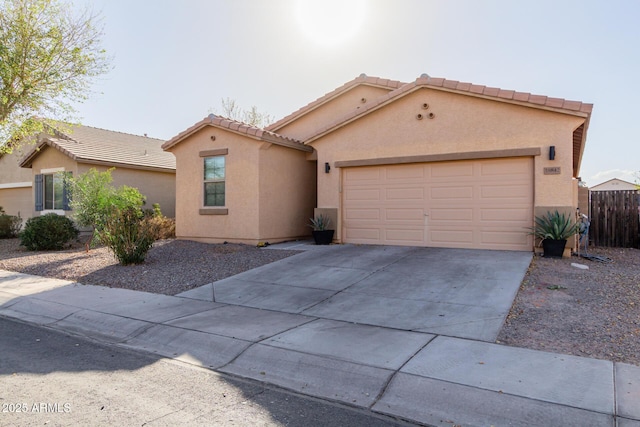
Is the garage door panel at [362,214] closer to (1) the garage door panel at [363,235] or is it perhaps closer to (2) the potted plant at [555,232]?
(1) the garage door panel at [363,235]

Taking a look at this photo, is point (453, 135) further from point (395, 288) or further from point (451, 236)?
point (395, 288)

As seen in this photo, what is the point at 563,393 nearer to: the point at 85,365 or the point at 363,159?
the point at 85,365

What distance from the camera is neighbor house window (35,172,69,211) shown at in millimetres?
18906

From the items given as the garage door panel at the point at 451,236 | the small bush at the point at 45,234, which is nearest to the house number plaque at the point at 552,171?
the garage door panel at the point at 451,236

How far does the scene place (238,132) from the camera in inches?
525

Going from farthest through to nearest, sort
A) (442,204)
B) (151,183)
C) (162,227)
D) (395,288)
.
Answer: (151,183) → (162,227) → (442,204) → (395,288)

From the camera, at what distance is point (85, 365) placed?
16.1 ft

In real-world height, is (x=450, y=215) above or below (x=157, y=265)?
above

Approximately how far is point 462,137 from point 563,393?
8.32 metres

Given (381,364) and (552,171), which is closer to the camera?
(381,364)

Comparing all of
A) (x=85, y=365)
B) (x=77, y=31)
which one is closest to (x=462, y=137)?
(x=85, y=365)

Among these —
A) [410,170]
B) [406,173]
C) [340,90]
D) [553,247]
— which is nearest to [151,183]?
[340,90]

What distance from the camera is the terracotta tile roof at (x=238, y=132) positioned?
13047 millimetres

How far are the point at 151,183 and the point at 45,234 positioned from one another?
643 centimetres
